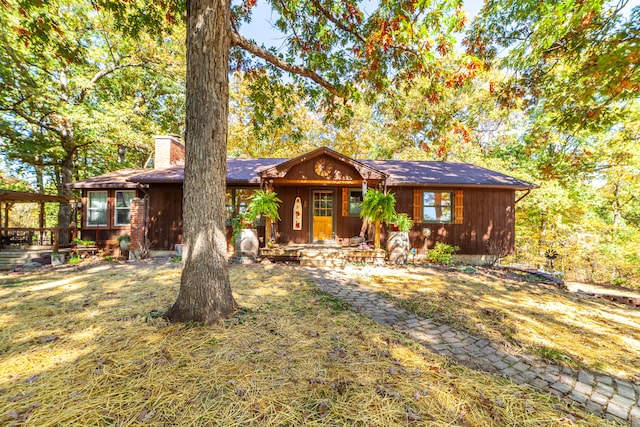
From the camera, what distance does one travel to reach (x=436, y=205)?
32.0 ft

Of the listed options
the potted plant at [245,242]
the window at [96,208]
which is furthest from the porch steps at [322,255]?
the window at [96,208]

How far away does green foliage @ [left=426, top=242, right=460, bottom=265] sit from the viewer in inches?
349

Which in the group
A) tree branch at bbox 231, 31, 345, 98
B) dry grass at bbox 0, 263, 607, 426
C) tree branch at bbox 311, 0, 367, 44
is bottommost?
dry grass at bbox 0, 263, 607, 426

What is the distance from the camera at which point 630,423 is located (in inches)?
72.5

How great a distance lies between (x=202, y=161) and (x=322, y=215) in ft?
23.4

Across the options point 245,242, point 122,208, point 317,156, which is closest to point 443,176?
point 317,156

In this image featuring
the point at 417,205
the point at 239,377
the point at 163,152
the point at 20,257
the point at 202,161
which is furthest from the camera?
the point at 163,152

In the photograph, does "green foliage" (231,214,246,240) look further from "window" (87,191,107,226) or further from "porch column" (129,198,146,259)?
"window" (87,191,107,226)

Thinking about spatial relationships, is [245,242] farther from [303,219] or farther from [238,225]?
[303,219]

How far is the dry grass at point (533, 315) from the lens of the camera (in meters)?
2.80

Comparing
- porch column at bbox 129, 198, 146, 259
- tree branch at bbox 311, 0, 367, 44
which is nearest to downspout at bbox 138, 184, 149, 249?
porch column at bbox 129, 198, 146, 259

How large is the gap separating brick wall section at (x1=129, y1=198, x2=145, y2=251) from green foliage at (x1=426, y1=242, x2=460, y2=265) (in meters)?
10.8

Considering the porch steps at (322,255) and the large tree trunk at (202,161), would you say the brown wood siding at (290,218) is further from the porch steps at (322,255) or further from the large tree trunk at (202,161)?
the large tree trunk at (202,161)

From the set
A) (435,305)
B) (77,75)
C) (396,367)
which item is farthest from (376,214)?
(77,75)
